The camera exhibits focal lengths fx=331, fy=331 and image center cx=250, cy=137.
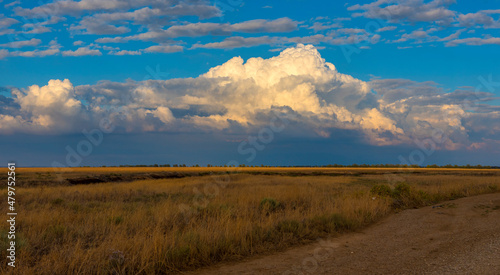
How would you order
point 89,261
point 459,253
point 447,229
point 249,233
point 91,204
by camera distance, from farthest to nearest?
point 91,204 → point 447,229 → point 249,233 → point 459,253 → point 89,261

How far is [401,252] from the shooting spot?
7.86 meters

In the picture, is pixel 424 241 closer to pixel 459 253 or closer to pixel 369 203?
pixel 459 253

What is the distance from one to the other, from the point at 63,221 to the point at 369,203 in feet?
37.9

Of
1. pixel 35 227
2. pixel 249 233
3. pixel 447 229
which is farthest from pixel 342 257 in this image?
pixel 35 227

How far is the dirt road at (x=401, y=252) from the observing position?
258 inches

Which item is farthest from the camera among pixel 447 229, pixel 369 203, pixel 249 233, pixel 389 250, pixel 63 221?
pixel 369 203

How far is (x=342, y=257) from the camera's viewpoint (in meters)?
7.60

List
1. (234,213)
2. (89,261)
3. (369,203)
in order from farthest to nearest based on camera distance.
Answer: (369,203) < (234,213) < (89,261)

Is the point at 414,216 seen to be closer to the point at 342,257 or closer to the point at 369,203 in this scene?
the point at 369,203

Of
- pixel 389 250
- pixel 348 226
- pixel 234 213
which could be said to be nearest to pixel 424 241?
pixel 389 250

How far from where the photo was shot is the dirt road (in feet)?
21.5

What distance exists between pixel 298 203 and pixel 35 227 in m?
11.1

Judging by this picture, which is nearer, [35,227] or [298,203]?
[35,227]

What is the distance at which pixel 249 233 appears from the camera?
344 inches
